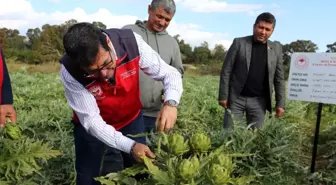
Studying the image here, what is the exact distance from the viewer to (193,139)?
1.44 metres

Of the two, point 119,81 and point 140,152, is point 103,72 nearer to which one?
point 119,81

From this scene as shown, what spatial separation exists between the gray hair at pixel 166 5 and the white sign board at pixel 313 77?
170 cm

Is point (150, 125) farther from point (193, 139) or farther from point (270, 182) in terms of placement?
point (193, 139)

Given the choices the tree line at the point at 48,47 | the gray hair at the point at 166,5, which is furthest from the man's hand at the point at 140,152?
the tree line at the point at 48,47

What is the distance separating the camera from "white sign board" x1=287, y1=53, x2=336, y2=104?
4.04 metres

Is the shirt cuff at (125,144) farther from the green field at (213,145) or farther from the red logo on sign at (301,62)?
the red logo on sign at (301,62)

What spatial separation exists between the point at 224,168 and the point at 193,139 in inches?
7.9

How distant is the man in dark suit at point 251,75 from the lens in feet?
13.2

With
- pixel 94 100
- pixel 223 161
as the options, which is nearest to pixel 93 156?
pixel 94 100

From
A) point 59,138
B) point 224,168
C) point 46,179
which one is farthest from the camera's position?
point 59,138

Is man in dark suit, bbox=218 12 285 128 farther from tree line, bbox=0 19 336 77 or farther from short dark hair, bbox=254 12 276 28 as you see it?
tree line, bbox=0 19 336 77

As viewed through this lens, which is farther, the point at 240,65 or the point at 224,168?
the point at 240,65

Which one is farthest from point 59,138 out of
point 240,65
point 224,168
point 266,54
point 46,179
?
point 224,168

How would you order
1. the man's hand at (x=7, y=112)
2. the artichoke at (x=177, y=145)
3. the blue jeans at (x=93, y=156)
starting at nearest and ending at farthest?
the artichoke at (x=177, y=145) → the man's hand at (x=7, y=112) → the blue jeans at (x=93, y=156)
